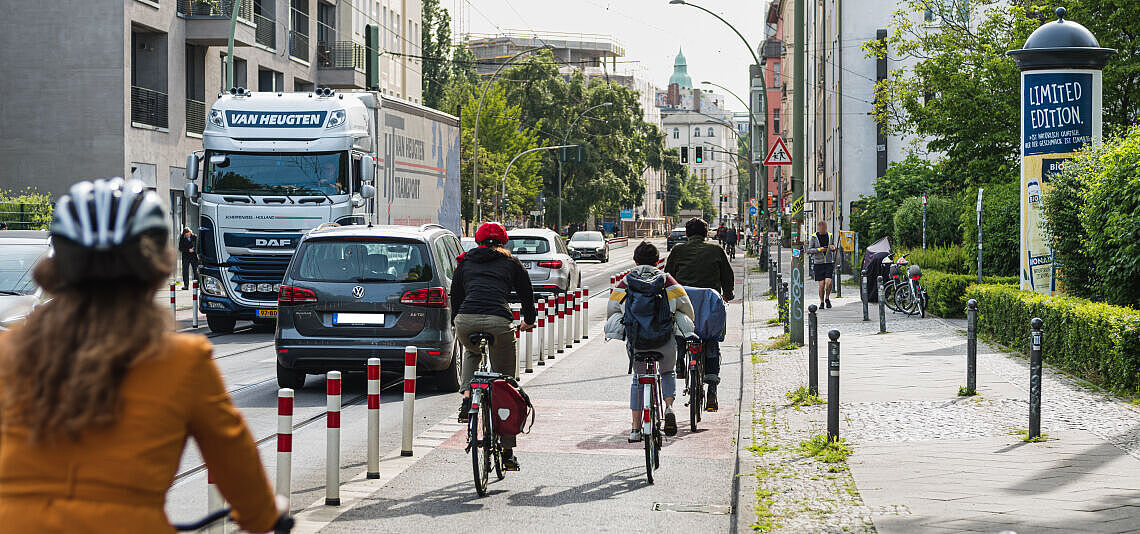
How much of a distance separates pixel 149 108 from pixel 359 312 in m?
24.3

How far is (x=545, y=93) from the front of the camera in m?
82.6

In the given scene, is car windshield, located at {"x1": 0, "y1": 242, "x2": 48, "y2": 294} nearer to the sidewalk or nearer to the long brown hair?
the sidewalk

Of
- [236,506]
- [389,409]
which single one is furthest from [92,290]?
[389,409]

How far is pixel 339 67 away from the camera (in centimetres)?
4831

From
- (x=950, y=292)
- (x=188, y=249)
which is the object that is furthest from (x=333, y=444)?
(x=188, y=249)

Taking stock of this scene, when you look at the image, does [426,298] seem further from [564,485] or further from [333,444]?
[333,444]

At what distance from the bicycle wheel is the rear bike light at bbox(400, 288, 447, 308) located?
451cm


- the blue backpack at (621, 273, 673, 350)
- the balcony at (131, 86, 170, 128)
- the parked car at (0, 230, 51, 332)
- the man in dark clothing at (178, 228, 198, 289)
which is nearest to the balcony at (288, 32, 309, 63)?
the balcony at (131, 86, 170, 128)

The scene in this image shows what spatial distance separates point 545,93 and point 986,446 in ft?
245

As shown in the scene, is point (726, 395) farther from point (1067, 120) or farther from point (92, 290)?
point (92, 290)

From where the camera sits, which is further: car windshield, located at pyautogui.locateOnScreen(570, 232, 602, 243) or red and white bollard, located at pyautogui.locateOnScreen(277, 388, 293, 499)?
car windshield, located at pyautogui.locateOnScreen(570, 232, 602, 243)

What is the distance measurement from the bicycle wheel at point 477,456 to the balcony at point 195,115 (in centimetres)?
3083

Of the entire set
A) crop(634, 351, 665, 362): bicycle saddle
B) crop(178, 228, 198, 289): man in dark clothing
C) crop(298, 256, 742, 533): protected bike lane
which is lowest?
crop(298, 256, 742, 533): protected bike lane

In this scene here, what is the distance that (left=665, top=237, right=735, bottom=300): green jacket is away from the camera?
11.1 m
